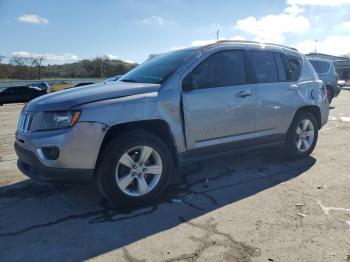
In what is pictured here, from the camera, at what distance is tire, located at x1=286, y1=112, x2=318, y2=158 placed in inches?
235

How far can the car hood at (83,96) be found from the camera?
3.96 metres

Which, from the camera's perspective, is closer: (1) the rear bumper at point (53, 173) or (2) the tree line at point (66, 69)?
(1) the rear bumper at point (53, 173)

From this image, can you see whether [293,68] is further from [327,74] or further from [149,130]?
[327,74]

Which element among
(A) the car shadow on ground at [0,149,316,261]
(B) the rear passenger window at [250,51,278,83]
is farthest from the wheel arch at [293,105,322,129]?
(A) the car shadow on ground at [0,149,316,261]

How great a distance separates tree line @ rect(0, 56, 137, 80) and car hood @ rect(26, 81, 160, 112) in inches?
2501

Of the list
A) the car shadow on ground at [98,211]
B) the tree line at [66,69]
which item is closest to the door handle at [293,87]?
the car shadow on ground at [98,211]

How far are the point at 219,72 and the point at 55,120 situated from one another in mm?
2216

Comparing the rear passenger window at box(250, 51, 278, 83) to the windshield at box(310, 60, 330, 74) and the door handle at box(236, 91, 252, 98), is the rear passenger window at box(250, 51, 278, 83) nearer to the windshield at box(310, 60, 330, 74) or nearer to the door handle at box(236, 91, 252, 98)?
the door handle at box(236, 91, 252, 98)

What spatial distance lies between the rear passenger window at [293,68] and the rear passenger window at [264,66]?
0.39 meters

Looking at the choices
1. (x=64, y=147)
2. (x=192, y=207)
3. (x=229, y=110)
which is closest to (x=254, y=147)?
(x=229, y=110)

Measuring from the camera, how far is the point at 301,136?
620 centimetres

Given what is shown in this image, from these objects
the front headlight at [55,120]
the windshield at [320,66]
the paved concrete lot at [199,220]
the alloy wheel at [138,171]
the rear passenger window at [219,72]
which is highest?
the windshield at [320,66]

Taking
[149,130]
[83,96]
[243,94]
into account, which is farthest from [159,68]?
[83,96]

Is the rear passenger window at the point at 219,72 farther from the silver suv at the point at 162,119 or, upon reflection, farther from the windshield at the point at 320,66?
the windshield at the point at 320,66
